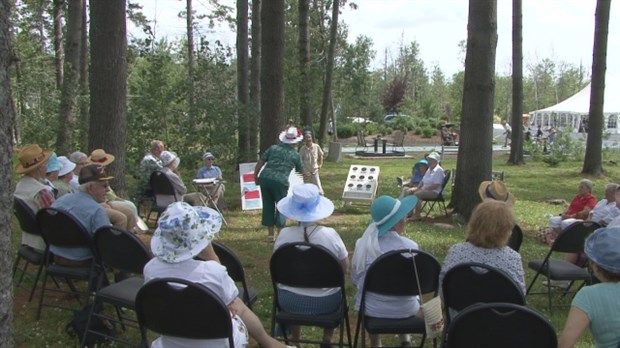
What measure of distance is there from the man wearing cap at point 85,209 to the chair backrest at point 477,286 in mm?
2721

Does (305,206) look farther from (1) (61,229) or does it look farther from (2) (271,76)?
(2) (271,76)

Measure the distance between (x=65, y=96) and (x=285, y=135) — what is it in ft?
24.1

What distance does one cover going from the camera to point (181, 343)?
9.74 ft

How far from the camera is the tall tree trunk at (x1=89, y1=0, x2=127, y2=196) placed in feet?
25.1

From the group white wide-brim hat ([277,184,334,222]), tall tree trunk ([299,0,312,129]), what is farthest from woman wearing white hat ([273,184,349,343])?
tall tree trunk ([299,0,312,129])

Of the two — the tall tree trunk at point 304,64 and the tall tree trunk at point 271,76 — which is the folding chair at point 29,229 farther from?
the tall tree trunk at point 304,64

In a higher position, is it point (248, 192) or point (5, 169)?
point (5, 169)

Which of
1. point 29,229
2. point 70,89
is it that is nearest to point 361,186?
point 70,89

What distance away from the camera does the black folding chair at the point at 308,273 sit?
369 centimetres

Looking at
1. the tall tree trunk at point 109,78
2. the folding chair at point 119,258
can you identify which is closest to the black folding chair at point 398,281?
the folding chair at point 119,258

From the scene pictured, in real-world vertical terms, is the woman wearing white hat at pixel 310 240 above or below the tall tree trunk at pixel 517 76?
below

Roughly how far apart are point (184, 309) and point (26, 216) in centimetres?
290

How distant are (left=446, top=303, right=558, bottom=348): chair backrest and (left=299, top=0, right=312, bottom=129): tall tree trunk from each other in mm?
16262

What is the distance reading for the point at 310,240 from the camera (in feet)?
13.6
